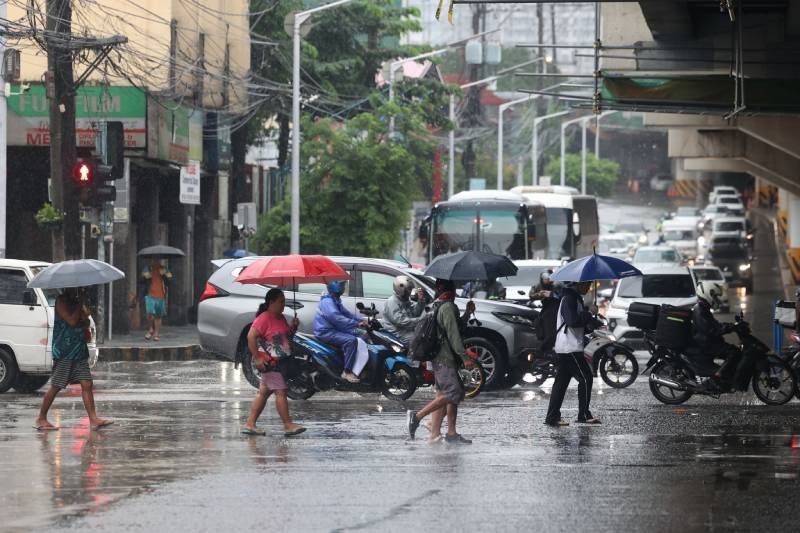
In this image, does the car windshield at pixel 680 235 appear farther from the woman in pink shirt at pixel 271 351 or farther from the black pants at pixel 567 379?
the woman in pink shirt at pixel 271 351

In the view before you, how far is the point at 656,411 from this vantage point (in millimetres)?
18266

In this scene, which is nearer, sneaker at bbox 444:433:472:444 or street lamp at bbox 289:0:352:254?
sneaker at bbox 444:433:472:444

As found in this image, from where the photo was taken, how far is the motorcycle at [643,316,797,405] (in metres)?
18.7

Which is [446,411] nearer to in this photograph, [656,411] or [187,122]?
[656,411]

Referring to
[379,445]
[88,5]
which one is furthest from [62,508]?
[88,5]

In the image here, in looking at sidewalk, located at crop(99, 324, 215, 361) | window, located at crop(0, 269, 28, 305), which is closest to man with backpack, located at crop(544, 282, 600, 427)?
window, located at crop(0, 269, 28, 305)

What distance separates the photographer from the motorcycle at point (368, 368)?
61.3 ft

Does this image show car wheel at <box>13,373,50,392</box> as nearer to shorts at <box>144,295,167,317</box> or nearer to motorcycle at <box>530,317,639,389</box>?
motorcycle at <box>530,317,639,389</box>

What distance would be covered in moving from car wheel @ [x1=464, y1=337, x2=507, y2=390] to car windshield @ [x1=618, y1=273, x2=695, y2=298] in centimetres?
950

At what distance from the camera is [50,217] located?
89.5 ft

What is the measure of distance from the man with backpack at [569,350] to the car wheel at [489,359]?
4145mm

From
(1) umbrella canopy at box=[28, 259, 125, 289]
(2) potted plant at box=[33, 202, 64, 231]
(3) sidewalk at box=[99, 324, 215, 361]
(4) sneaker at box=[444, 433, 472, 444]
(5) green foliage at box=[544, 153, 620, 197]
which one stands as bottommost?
(3) sidewalk at box=[99, 324, 215, 361]

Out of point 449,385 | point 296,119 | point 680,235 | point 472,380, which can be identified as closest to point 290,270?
point 449,385

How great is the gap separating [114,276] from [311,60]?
34158 millimetres
